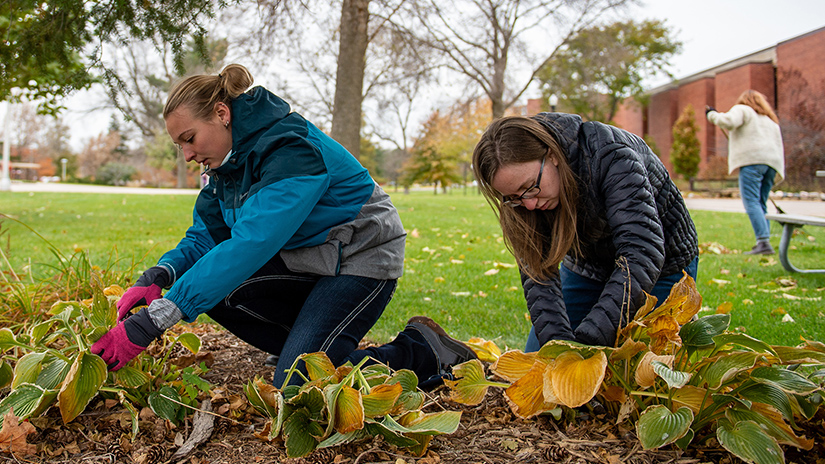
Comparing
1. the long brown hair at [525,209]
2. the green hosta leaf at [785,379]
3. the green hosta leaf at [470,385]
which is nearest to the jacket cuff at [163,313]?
the green hosta leaf at [470,385]

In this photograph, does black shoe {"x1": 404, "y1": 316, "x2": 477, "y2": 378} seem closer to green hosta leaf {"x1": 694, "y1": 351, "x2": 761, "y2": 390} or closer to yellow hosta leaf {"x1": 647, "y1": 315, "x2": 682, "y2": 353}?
yellow hosta leaf {"x1": 647, "y1": 315, "x2": 682, "y2": 353}

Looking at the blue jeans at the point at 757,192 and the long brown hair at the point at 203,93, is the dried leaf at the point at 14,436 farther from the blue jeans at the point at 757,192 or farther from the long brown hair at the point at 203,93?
the blue jeans at the point at 757,192

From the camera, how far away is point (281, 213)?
6.21 ft

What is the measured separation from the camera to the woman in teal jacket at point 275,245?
1.84 meters

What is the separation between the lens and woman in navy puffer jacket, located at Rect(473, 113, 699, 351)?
1.78m

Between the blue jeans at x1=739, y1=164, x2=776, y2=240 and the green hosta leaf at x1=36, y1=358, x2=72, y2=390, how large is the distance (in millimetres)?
6291

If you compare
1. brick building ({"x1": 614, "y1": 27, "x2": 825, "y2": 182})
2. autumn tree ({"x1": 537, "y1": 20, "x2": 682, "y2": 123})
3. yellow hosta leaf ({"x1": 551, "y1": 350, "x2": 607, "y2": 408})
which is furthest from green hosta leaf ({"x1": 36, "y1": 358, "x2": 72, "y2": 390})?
brick building ({"x1": 614, "y1": 27, "x2": 825, "y2": 182})

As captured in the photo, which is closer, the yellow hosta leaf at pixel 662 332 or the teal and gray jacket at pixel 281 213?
the yellow hosta leaf at pixel 662 332

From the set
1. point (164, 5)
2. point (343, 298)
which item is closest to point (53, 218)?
point (164, 5)

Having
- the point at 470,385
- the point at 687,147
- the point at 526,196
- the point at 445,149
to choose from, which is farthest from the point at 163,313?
the point at 687,147

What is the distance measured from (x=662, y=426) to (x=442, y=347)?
115 cm

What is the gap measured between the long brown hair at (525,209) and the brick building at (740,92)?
2308cm

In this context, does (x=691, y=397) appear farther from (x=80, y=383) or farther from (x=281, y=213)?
(x=80, y=383)

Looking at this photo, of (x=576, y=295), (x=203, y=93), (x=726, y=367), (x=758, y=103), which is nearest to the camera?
(x=726, y=367)
